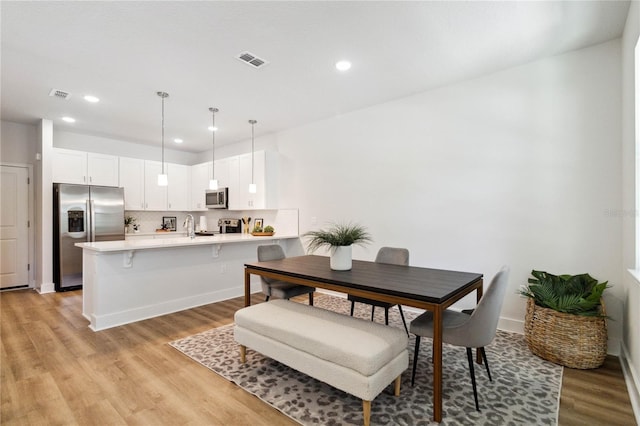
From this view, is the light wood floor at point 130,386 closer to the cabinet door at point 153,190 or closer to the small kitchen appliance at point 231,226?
the small kitchen appliance at point 231,226

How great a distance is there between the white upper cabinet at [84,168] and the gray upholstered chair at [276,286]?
4.05 metres

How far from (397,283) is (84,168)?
5.79 m

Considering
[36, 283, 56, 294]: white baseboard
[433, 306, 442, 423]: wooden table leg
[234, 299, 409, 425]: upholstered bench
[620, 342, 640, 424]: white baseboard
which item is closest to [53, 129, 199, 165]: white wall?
[36, 283, 56, 294]: white baseboard

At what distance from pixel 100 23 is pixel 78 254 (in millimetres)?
4159

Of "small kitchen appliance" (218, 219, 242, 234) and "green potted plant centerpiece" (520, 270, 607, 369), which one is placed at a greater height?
"small kitchen appliance" (218, 219, 242, 234)

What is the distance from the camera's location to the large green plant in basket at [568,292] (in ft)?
8.13

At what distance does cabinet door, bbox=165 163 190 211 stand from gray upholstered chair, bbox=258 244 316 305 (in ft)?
13.3

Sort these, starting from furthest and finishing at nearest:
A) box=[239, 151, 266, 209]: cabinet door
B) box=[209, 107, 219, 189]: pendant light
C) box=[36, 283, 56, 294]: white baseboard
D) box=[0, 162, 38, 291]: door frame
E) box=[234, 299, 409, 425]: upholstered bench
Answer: box=[239, 151, 266, 209]: cabinet door, box=[0, 162, 38, 291]: door frame, box=[36, 283, 56, 294]: white baseboard, box=[209, 107, 219, 189]: pendant light, box=[234, 299, 409, 425]: upholstered bench

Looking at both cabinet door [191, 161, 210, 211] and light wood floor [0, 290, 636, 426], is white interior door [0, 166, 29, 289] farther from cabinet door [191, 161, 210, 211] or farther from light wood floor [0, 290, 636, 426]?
cabinet door [191, 161, 210, 211]

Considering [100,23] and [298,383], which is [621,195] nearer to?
[298,383]

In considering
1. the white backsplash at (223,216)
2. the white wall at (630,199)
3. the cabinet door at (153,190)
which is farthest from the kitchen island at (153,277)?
the white wall at (630,199)

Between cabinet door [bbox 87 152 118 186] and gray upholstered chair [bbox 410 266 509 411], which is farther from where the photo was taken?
cabinet door [bbox 87 152 118 186]

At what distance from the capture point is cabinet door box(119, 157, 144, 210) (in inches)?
232

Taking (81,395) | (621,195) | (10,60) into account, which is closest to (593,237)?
(621,195)
